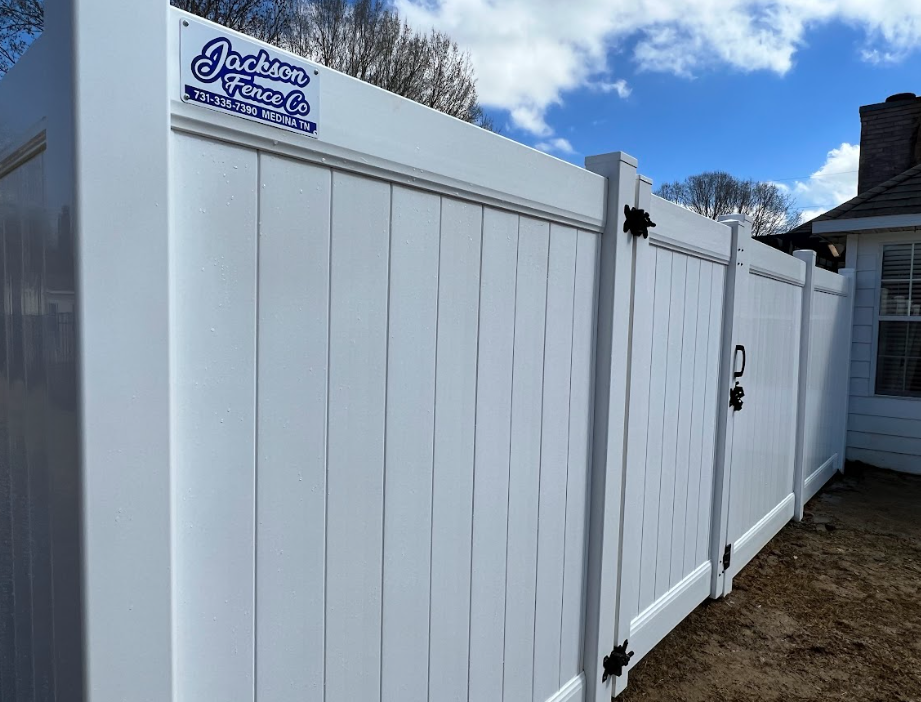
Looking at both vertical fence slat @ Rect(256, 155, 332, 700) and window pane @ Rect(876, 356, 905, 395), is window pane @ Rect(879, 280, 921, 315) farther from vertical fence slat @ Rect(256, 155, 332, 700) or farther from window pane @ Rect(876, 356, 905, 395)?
vertical fence slat @ Rect(256, 155, 332, 700)

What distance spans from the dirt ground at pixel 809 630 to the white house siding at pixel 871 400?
214 cm

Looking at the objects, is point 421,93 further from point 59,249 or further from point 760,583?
point 59,249

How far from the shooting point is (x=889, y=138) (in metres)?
10.8

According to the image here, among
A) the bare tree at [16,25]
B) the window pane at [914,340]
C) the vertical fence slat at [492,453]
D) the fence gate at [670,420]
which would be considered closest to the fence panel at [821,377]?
the window pane at [914,340]

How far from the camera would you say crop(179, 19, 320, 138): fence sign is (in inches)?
39.4

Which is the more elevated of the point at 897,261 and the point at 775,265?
the point at 897,261

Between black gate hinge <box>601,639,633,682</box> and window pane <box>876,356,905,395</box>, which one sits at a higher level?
window pane <box>876,356,905,395</box>

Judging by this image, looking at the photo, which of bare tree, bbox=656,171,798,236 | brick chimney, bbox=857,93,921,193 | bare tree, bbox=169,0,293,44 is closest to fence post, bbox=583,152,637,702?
bare tree, bbox=169,0,293,44

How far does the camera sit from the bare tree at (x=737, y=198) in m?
26.4

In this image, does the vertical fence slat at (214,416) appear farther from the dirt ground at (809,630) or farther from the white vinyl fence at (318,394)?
the dirt ground at (809,630)

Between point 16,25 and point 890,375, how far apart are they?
37.1ft

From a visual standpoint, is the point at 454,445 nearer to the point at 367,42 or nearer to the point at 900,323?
the point at 900,323

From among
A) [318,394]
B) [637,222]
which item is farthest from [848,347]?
[318,394]

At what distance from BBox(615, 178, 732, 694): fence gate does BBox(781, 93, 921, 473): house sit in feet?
14.8
